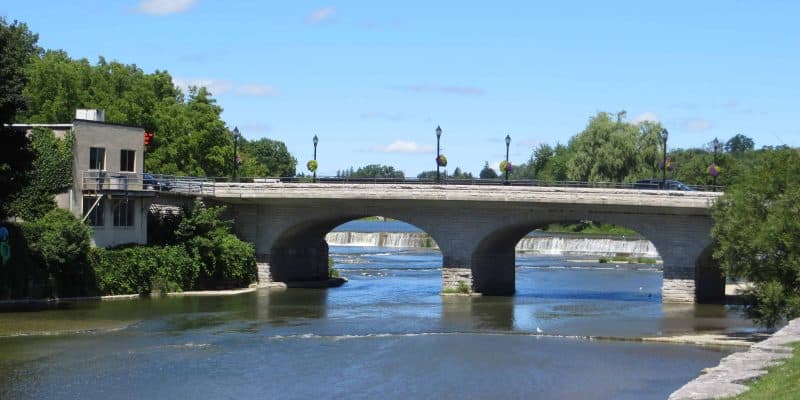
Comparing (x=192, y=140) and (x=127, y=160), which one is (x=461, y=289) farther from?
(x=192, y=140)

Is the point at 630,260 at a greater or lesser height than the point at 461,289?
greater

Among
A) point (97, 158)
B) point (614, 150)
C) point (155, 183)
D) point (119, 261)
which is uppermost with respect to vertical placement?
point (614, 150)

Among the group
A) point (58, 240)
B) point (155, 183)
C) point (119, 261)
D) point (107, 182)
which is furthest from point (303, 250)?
point (58, 240)

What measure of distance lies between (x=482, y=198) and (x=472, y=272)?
13.7ft

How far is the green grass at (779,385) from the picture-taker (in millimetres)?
19098

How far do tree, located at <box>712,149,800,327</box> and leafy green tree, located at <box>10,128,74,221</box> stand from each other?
28373 millimetres

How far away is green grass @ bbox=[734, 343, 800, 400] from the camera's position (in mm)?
19098

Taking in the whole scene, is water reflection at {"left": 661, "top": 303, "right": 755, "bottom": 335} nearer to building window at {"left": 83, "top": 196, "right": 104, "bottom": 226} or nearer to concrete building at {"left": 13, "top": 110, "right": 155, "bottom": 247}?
concrete building at {"left": 13, "top": 110, "right": 155, "bottom": 247}

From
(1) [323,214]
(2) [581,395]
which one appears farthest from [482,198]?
(2) [581,395]

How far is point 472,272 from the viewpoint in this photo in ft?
182

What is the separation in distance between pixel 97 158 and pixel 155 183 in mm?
5008

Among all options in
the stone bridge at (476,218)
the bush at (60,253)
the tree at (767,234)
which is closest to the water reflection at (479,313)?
the stone bridge at (476,218)

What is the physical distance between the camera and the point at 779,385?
2005 centimetres

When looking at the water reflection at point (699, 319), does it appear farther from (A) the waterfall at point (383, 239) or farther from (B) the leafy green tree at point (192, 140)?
(A) the waterfall at point (383, 239)
